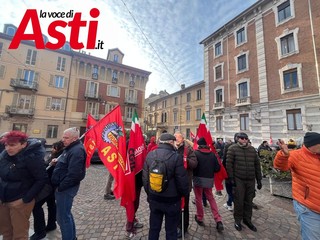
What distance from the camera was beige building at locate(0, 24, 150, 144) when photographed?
20.0 m

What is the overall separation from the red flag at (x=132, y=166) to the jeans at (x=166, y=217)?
795 mm

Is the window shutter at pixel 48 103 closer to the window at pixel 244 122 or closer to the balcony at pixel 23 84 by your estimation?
the balcony at pixel 23 84

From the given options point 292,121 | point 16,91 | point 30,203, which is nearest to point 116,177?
point 30,203

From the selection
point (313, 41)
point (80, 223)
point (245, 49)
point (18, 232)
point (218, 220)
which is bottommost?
point (80, 223)

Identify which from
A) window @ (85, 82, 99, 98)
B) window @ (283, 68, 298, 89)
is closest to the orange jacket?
window @ (283, 68, 298, 89)

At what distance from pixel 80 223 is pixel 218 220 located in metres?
3.17

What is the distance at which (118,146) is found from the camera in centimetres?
330

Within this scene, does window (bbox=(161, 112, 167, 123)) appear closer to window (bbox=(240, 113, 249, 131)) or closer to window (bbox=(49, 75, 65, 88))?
window (bbox=(240, 113, 249, 131))

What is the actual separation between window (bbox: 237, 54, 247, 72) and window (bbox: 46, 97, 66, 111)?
23.9m

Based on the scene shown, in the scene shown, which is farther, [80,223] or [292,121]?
[292,121]

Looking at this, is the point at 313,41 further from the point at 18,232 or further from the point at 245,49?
the point at 18,232

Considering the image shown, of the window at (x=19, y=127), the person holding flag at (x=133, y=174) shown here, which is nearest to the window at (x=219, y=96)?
the person holding flag at (x=133, y=174)

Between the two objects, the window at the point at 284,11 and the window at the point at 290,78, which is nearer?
the window at the point at 290,78

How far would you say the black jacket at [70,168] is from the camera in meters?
2.56
